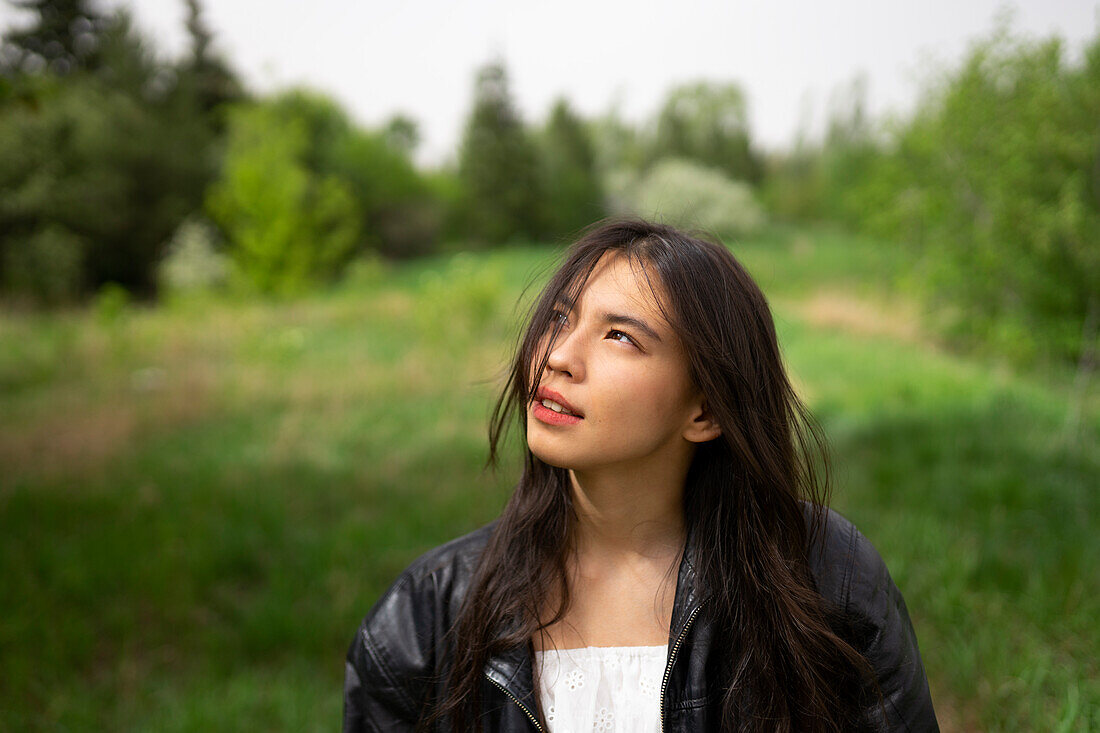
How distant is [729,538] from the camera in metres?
1.55

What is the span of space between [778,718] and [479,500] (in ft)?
12.8

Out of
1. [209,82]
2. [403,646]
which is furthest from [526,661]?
[209,82]

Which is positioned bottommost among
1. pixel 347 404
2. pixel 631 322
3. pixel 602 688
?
pixel 347 404

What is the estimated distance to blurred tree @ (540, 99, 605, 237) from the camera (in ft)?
60.9

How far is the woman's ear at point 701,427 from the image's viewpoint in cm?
152

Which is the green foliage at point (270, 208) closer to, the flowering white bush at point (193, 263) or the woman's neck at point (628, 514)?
the flowering white bush at point (193, 263)

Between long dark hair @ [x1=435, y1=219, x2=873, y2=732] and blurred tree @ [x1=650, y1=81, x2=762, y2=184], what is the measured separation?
15171 millimetres

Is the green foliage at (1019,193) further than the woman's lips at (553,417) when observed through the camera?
Yes

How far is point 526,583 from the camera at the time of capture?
154 centimetres

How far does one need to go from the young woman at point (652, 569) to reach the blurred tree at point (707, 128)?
15209 mm

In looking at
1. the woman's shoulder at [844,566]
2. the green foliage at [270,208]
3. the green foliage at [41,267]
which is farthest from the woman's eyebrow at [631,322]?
the green foliage at [41,267]

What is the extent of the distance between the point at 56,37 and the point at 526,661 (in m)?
8.37

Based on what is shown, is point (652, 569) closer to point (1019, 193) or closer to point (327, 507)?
point (327, 507)

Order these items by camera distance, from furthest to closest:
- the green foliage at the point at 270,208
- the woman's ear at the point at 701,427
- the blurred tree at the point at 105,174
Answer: the blurred tree at the point at 105,174
the green foliage at the point at 270,208
the woman's ear at the point at 701,427
